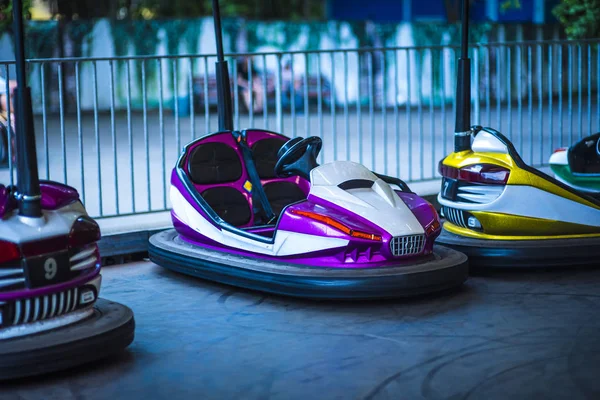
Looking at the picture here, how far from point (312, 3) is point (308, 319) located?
26.7 meters

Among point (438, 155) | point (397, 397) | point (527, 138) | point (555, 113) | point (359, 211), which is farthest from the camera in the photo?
point (555, 113)

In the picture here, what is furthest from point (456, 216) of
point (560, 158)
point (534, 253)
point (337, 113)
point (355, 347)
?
point (337, 113)

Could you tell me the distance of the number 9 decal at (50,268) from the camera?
313 centimetres

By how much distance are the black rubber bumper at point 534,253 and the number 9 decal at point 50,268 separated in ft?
7.16

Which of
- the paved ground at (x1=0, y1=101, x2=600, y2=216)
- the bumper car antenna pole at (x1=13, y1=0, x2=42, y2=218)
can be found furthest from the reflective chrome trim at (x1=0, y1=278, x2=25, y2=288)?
the paved ground at (x1=0, y1=101, x2=600, y2=216)

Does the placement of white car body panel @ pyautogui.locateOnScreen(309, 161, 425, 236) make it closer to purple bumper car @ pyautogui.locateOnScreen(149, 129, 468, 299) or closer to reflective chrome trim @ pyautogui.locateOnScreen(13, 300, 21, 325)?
purple bumper car @ pyautogui.locateOnScreen(149, 129, 468, 299)

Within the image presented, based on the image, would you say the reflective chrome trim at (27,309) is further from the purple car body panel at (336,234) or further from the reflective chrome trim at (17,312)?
the purple car body panel at (336,234)

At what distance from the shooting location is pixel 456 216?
4859 millimetres

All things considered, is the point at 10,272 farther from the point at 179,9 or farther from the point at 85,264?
the point at 179,9

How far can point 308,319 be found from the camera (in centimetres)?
388

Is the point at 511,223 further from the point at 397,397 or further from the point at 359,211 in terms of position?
the point at 397,397

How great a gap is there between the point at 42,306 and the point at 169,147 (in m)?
7.51

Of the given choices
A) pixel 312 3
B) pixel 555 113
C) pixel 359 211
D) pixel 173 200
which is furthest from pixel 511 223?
pixel 312 3

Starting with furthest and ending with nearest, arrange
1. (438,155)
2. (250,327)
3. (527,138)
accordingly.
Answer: (527,138) → (438,155) → (250,327)
